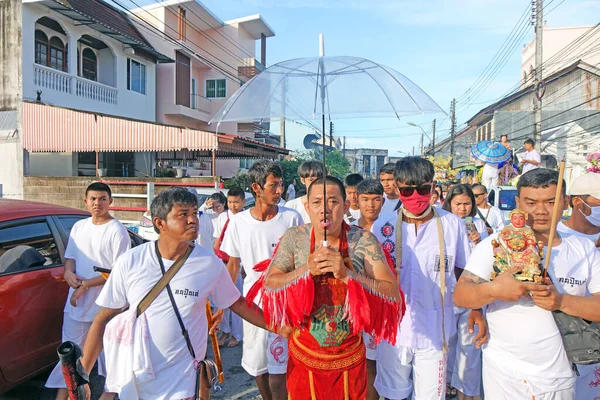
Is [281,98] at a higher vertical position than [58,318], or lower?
higher

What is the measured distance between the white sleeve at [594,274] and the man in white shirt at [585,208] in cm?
89

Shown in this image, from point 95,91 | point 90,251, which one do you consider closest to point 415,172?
point 90,251

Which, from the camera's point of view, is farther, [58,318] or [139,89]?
[139,89]

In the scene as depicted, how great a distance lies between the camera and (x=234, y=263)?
142 inches

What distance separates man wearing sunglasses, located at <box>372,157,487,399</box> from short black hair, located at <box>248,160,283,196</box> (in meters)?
1.08

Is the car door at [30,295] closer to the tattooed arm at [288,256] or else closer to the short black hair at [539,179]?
the tattooed arm at [288,256]

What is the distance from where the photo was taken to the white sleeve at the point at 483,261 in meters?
2.22

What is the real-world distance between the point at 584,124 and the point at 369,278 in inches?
1121

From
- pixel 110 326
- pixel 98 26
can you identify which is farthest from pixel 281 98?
pixel 98 26

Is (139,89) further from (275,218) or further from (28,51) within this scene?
(275,218)

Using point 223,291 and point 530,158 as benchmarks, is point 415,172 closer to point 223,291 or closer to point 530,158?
point 223,291

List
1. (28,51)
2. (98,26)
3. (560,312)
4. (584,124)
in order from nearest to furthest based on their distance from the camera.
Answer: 1. (560,312)
2. (28,51)
3. (98,26)
4. (584,124)

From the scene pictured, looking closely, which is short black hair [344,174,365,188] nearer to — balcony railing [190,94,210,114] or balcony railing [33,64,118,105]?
balcony railing [33,64,118,105]

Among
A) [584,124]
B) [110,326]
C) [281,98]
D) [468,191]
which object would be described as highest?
[584,124]
